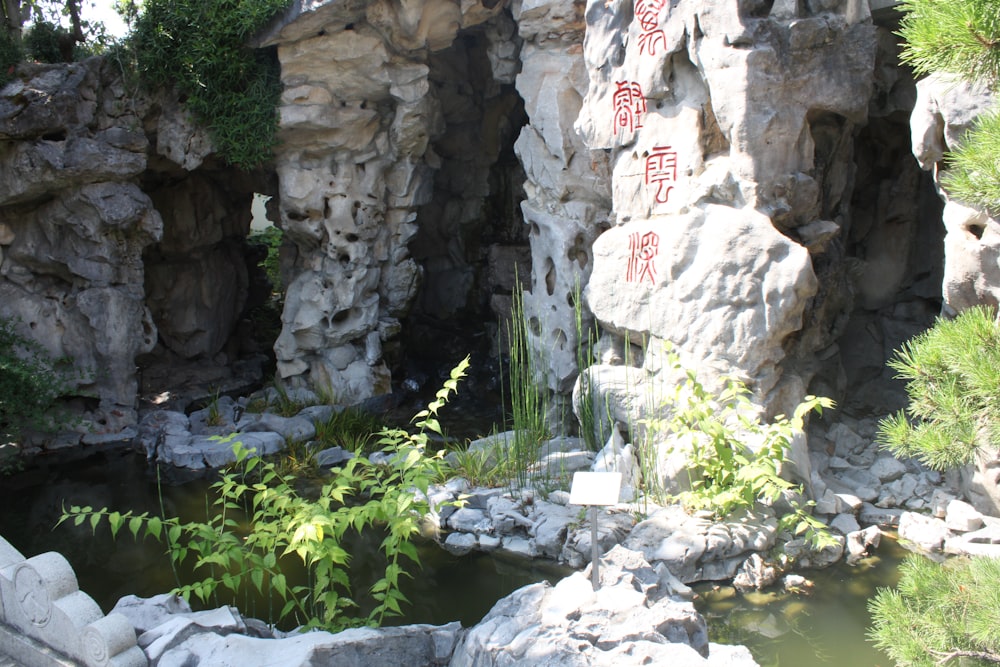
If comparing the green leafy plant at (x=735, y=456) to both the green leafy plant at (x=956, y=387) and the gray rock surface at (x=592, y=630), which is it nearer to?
the gray rock surface at (x=592, y=630)

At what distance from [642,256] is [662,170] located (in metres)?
0.54

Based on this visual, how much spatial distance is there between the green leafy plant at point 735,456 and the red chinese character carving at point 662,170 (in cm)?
122

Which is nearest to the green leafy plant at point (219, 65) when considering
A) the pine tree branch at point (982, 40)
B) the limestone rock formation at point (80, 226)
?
the limestone rock formation at point (80, 226)

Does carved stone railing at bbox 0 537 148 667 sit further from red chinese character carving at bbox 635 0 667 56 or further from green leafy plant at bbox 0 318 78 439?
red chinese character carving at bbox 635 0 667 56

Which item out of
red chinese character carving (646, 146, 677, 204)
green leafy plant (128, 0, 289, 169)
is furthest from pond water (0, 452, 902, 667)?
green leafy plant (128, 0, 289, 169)

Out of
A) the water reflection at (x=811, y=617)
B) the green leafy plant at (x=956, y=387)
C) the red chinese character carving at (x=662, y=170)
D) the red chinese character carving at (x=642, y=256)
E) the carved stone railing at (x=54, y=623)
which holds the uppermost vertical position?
the red chinese character carving at (x=662, y=170)

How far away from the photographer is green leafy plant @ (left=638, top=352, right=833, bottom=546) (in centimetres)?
383

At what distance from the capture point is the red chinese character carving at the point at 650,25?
15.8ft

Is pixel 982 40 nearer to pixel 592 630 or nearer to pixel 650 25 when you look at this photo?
pixel 592 630

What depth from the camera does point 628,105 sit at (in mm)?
5113

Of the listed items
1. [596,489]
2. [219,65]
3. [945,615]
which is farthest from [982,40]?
[219,65]

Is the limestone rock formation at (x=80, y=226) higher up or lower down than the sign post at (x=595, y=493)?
higher up

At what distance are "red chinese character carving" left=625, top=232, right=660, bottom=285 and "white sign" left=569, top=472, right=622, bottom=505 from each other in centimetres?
240

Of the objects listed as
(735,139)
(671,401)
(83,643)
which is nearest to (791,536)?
(671,401)
